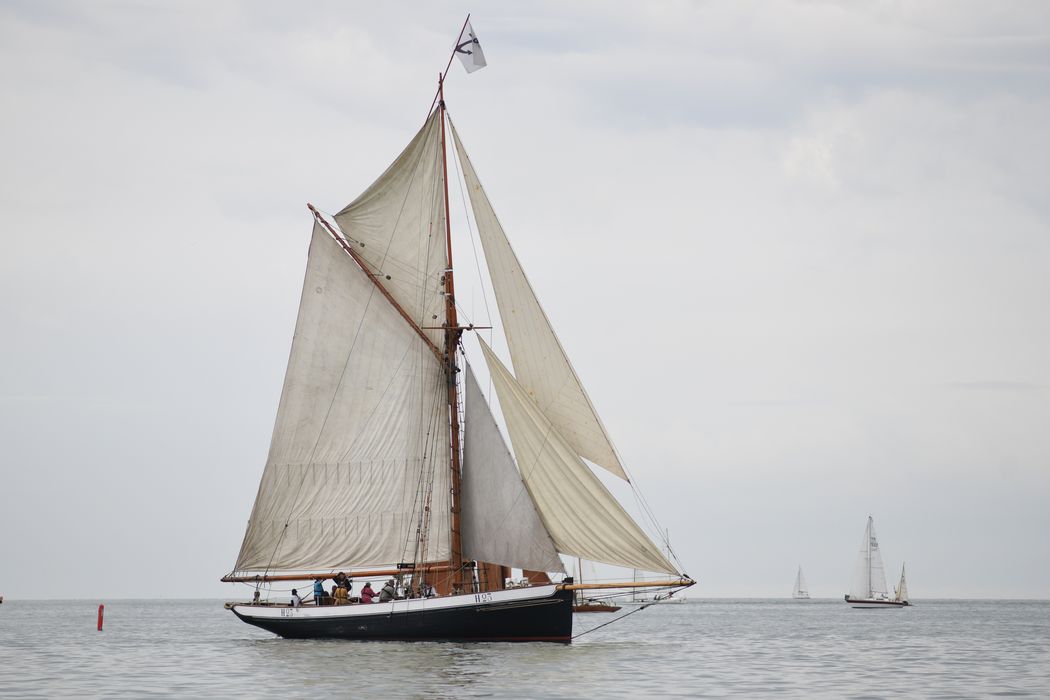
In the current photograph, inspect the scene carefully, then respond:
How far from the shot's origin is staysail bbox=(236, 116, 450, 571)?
51.2m

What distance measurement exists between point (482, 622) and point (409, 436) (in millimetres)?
8709

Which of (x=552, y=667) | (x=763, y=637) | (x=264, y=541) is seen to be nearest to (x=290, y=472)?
(x=264, y=541)

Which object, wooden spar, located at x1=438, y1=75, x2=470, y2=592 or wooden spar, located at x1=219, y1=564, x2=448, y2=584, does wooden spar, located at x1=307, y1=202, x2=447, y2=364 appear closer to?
wooden spar, located at x1=438, y1=75, x2=470, y2=592

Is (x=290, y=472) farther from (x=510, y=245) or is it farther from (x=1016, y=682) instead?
(x=1016, y=682)

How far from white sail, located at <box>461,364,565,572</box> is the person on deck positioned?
3118 mm

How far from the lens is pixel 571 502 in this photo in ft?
151

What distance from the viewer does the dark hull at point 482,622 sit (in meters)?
46.8

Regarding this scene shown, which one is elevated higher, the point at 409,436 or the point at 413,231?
the point at 413,231

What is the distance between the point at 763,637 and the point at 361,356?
34900 mm

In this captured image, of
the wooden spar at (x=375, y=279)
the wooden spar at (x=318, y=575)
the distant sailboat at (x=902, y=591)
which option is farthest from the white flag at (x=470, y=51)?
the distant sailboat at (x=902, y=591)

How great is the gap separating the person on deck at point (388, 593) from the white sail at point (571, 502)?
7.07 metres

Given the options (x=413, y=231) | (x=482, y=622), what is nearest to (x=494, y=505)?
(x=482, y=622)

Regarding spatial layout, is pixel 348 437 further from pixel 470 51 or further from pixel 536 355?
pixel 470 51

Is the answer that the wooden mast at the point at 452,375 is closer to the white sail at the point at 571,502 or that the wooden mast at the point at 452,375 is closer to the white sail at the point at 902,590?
the white sail at the point at 571,502
